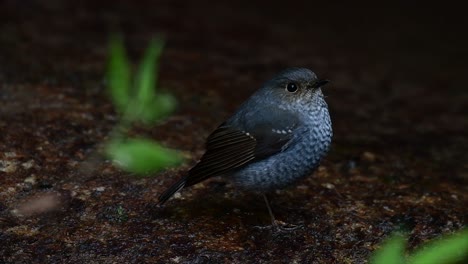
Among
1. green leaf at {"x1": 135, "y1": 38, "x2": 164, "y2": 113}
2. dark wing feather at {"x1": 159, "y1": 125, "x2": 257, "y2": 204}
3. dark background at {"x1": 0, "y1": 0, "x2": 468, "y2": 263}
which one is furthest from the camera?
green leaf at {"x1": 135, "y1": 38, "x2": 164, "y2": 113}

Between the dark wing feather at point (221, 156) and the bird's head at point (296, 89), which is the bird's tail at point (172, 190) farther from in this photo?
the bird's head at point (296, 89)

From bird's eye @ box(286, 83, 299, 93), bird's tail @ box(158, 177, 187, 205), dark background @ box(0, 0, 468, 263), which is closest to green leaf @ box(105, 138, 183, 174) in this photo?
dark background @ box(0, 0, 468, 263)

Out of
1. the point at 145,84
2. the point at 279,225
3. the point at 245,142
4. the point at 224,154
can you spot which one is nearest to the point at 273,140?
the point at 245,142

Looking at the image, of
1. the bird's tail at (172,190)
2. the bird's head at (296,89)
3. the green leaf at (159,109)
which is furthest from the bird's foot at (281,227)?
the green leaf at (159,109)

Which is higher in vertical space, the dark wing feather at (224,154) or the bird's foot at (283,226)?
the dark wing feather at (224,154)

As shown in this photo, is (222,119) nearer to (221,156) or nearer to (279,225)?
(221,156)

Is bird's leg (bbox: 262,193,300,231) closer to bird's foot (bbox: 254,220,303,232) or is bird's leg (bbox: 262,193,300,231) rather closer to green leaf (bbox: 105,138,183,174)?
bird's foot (bbox: 254,220,303,232)

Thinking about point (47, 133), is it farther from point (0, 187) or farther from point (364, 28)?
point (364, 28)
